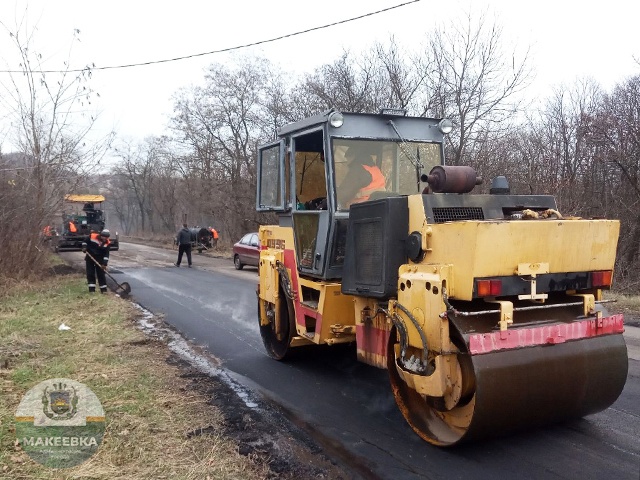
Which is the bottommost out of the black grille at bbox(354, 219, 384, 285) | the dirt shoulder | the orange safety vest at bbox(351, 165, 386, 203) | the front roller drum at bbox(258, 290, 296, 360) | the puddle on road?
the puddle on road

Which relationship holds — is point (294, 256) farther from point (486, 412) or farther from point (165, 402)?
point (486, 412)

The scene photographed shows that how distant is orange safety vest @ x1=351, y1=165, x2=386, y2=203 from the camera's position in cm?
567

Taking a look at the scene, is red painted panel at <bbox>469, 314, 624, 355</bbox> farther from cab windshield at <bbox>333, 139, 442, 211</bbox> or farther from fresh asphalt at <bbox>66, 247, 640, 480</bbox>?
cab windshield at <bbox>333, 139, 442, 211</bbox>

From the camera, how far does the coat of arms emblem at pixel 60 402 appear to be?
4.84 m

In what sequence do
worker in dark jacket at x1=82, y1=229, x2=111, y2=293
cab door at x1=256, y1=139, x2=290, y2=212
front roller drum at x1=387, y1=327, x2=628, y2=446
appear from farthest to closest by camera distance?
worker in dark jacket at x1=82, y1=229, x2=111, y2=293
cab door at x1=256, y1=139, x2=290, y2=212
front roller drum at x1=387, y1=327, x2=628, y2=446

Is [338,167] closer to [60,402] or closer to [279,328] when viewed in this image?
[279,328]

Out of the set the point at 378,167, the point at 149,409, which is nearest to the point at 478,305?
the point at 378,167

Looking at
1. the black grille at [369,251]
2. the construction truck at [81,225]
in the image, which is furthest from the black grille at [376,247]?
the construction truck at [81,225]

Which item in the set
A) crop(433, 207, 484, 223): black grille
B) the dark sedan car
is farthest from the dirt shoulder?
the dark sedan car

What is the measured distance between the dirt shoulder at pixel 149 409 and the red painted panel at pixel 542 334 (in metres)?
1.35

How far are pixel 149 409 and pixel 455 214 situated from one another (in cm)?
323

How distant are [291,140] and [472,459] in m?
3.75

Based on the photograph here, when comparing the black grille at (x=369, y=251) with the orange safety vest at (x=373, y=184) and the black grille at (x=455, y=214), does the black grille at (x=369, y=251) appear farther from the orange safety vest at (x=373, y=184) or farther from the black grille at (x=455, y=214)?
the orange safety vest at (x=373, y=184)

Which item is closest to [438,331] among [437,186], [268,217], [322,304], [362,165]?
[437,186]
